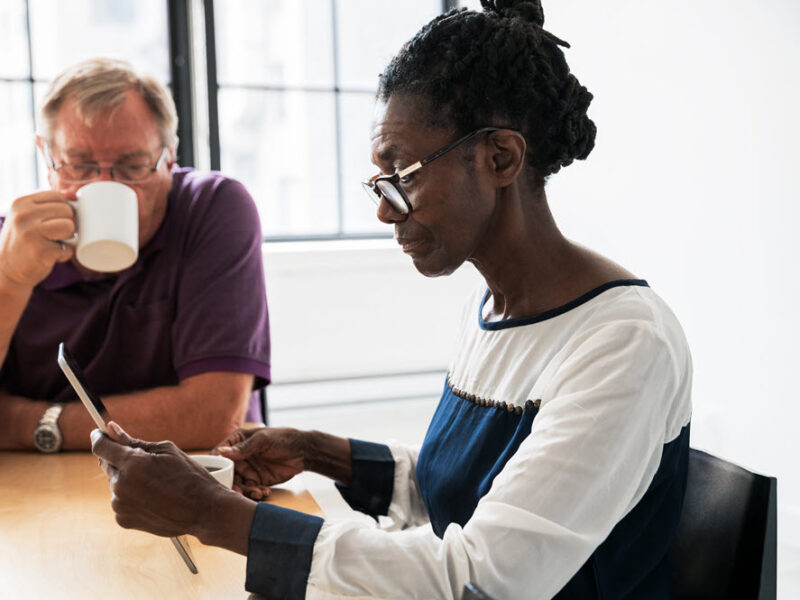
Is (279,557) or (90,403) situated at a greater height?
(90,403)

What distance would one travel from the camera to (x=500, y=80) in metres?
1.00

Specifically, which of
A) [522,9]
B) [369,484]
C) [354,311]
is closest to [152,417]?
[369,484]

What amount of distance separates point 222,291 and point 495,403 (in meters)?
0.72

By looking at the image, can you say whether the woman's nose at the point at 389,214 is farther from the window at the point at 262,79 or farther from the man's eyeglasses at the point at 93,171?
the window at the point at 262,79

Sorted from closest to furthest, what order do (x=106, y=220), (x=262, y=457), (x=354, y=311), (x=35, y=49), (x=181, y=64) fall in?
(x=262, y=457), (x=106, y=220), (x=35, y=49), (x=181, y=64), (x=354, y=311)

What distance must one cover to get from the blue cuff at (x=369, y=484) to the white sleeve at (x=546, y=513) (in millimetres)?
399

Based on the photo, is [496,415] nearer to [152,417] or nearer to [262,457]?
[262,457]

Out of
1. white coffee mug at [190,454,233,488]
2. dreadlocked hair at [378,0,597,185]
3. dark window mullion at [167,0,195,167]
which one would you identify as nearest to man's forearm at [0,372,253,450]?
white coffee mug at [190,454,233,488]

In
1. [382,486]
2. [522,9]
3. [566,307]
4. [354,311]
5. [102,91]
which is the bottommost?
[354,311]

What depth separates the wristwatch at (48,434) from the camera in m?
1.41

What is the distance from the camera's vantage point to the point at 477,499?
102 cm

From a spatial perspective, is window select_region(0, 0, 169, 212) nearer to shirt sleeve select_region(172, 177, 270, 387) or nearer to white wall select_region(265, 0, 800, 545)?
white wall select_region(265, 0, 800, 545)

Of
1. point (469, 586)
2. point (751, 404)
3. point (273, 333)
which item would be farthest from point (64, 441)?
point (751, 404)

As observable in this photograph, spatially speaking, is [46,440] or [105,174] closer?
[46,440]
